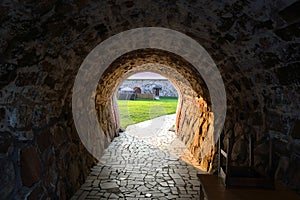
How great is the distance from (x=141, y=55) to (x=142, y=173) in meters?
2.55

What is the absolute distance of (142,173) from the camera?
5230 millimetres

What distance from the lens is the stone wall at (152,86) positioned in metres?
28.0

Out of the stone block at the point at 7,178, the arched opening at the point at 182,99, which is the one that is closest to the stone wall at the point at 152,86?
the arched opening at the point at 182,99

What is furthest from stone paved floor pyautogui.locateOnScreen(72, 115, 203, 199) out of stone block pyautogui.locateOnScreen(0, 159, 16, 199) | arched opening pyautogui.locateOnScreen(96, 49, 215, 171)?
stone block pyautogui.locateOnScreen(0, 159, 16, 199)

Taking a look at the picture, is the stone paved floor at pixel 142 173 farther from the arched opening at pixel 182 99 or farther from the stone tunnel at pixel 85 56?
the stone tunnel at pixel 85 56

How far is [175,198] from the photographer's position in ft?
13.1

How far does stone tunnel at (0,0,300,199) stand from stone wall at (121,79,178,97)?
23870 millimetres

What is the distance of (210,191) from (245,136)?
5.81 feet

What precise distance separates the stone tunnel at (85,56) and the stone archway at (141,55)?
0.28m

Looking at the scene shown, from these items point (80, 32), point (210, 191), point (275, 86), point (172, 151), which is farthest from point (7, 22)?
point (172, 151)

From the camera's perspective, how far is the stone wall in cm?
2797

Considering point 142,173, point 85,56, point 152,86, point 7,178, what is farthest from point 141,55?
point 152,86

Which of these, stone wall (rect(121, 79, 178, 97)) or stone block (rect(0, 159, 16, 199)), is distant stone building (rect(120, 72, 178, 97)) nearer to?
stone wall (rect(121, 79, 178, 97))

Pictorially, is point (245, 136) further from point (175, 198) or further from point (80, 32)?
point (80, 32)
